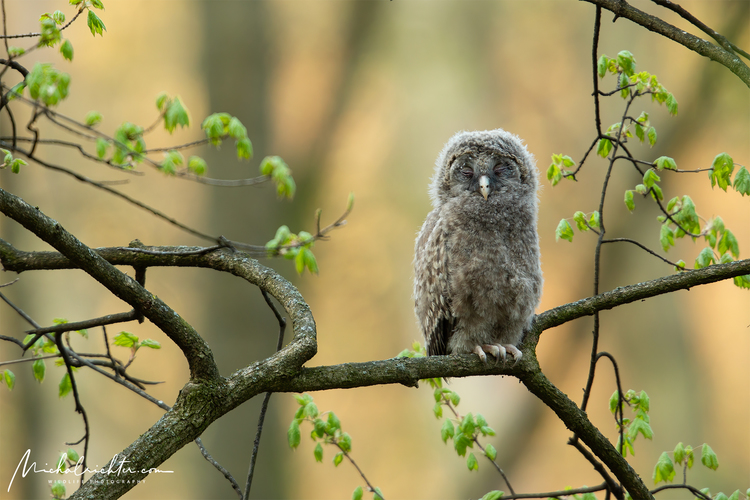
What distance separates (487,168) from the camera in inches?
111

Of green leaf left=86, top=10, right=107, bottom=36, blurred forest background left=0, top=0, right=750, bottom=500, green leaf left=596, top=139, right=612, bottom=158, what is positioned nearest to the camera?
green leaf left=86, top=10, right=107, bottom=36

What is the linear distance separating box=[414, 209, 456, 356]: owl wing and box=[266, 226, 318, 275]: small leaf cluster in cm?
61

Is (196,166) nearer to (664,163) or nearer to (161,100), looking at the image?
(161,100)

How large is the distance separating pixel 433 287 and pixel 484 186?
1.68 ft

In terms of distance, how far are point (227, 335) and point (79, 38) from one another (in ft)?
15.9

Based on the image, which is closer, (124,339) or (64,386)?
(124,339)

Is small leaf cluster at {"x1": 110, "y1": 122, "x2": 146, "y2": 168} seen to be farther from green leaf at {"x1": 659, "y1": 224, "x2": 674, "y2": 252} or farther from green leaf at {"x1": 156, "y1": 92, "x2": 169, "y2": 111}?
green leaf at {"x1": 659, "y1": 224, "x2": 674, "y2": 252}

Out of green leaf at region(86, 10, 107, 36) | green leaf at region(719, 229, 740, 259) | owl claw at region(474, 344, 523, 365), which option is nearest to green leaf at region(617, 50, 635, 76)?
green leaf at region(719, 229, 740, 259)

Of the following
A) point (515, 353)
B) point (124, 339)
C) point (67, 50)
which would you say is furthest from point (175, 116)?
point (515, 353)

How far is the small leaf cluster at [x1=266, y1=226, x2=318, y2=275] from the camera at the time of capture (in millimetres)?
2305

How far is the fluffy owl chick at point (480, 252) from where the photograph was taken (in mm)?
2637

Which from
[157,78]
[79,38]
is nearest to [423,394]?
[157,78]

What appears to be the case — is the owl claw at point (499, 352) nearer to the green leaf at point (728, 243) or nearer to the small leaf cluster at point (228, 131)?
the green leaf at point (728, 243)

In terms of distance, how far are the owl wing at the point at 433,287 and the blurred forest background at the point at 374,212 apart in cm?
340
